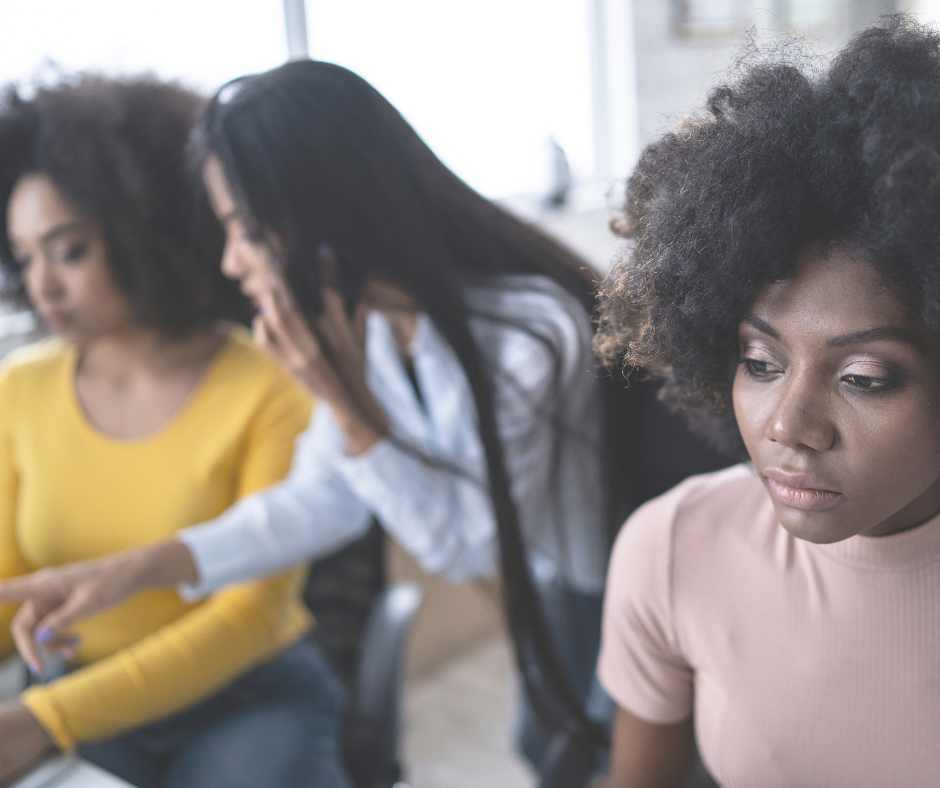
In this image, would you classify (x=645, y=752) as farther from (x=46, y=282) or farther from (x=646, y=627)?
(x=46, y=282)

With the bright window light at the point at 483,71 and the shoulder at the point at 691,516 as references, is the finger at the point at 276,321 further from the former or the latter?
the bright window light at the point at 483,71

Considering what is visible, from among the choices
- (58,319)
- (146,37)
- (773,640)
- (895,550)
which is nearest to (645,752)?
(773,640)

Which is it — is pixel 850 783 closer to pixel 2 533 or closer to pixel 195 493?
pixel 195 493

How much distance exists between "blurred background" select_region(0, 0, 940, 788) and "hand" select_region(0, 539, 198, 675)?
59 centimetres

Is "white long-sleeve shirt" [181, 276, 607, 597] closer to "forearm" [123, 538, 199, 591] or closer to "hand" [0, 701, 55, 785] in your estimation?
"forearm" [123, 538, 199, 591]

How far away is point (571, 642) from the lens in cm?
129

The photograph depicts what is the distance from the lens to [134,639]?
1.22 metres

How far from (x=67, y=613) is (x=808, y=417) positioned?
872mm

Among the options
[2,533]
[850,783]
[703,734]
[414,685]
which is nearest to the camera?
[850,783]

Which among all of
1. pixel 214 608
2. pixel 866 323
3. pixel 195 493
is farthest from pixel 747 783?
pixel 195 493

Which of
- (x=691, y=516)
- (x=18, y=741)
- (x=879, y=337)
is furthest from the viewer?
(x=18, y=741)

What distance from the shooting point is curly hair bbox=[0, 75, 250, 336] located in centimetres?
121

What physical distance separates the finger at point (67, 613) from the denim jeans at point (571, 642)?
605 mm

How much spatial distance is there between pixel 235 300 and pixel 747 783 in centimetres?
104
